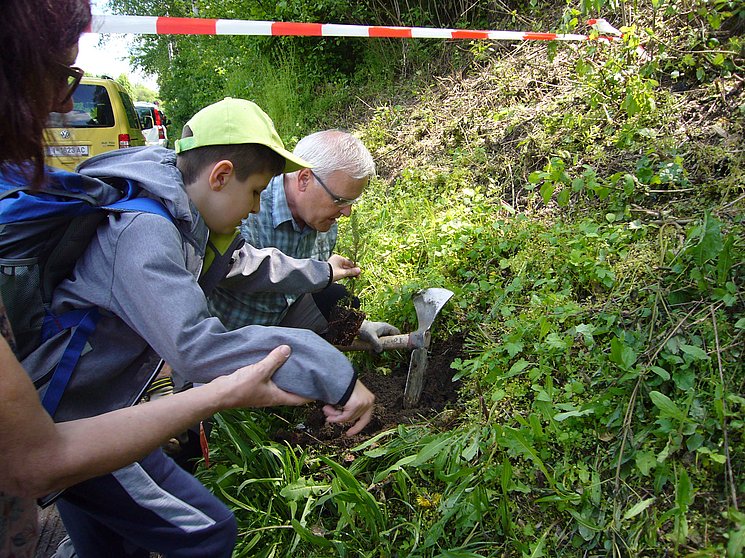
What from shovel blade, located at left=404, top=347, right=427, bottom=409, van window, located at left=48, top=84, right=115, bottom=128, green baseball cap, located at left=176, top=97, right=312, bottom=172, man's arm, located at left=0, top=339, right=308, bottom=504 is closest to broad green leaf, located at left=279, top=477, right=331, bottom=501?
shovel blade, located at left=404, top=347, right=427, bottom=409

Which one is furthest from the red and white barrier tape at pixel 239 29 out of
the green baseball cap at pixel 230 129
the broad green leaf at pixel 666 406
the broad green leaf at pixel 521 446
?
the broad green leaf at pixel 666 406

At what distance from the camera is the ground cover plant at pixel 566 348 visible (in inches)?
77.5

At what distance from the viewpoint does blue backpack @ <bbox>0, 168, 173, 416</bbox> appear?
Answer: 4.40ft

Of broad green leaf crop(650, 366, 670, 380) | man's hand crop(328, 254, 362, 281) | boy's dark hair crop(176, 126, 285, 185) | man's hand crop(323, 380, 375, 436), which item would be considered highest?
boy's dark hair crop(176, 126, 285, 185)

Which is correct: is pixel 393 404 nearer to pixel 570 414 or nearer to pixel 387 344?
pixel 387 344

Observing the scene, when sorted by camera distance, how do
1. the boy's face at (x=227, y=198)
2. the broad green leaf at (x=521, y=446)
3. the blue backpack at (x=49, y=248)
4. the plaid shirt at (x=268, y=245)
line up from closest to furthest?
the blue backpack at (x=49, y=248)
the boy's face at (x=227, y=198)
the broad green leaf at (x=521, y=446)
the plaid shirt at (x=268, y=245)

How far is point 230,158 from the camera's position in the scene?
1815 mm

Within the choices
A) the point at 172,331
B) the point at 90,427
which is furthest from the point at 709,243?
the point at 90,427

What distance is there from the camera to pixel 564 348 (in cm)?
Result: 253

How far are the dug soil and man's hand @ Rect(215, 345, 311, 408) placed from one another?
1.43m

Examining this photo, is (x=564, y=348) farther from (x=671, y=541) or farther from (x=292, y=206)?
(x=292, y=206)

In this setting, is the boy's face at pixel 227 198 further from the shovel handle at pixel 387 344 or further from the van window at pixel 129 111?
the van window at pixel 129 111

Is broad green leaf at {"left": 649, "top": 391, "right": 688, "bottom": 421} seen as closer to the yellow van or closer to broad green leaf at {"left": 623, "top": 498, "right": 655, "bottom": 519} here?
broad green leaf at {"left": 623, "top": 498, "right": 655, "bottom": 519}

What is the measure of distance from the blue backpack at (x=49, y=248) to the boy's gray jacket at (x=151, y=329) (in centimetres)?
3
